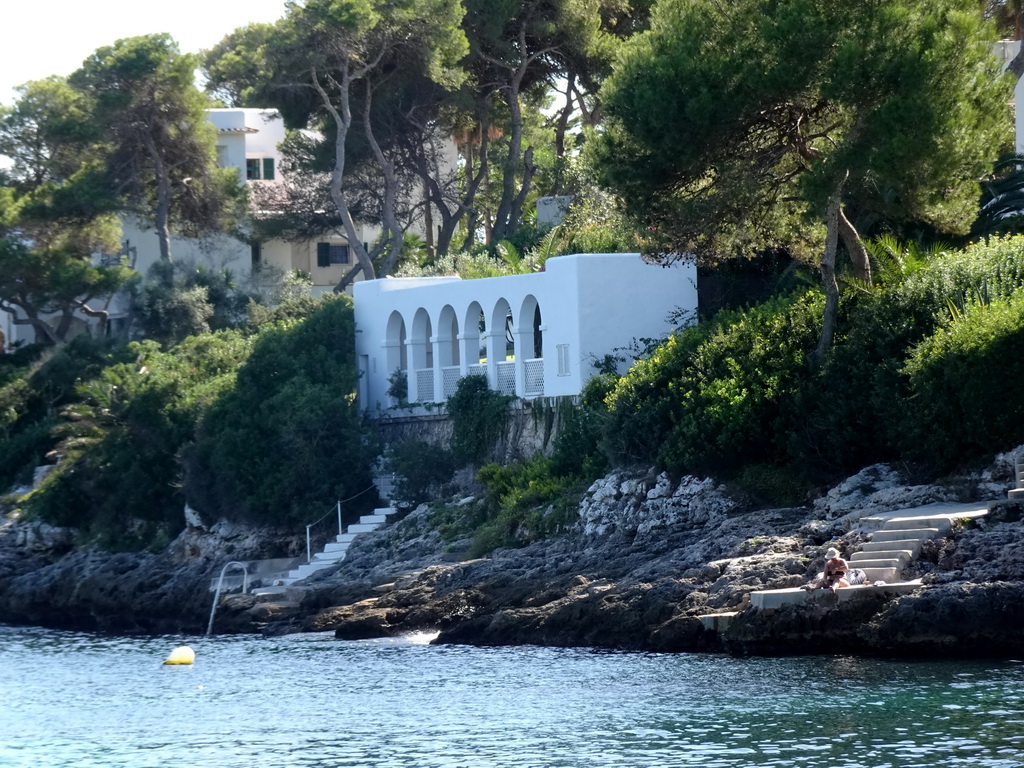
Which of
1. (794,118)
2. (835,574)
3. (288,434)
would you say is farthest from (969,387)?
(288,434)

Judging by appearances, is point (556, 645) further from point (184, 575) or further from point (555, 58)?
point (555, 58)

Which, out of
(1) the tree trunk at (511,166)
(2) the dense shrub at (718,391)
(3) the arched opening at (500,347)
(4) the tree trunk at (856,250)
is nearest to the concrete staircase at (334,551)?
(3) the arched opening at (500,347)

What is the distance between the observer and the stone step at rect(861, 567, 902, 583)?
2377 centimetres

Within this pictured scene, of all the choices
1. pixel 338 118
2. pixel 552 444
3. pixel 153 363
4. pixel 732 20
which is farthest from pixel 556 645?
pixel 338 118

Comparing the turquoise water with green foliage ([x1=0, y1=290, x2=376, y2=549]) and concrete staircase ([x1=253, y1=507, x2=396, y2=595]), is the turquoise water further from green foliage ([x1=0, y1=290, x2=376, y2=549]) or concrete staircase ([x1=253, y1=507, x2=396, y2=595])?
green foliage ([x1=0, y1=290, x2=376, y2=549])

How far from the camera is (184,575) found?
129 ft

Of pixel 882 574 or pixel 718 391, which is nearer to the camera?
pixel 882 574

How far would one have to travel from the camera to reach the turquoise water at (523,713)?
18.3 metres

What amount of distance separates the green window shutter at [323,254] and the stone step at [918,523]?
4036 cm

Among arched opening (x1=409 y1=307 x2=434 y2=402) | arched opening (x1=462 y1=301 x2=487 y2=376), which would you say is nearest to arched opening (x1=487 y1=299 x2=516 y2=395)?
arched opening (x1=462 y1=301 x2=487 y2=376)

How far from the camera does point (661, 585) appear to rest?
26.4 metres

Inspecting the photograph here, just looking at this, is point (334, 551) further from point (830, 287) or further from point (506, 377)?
point (830, 287)

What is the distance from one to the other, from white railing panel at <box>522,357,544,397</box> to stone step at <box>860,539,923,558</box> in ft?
42.0

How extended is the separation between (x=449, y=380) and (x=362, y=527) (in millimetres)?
4063
